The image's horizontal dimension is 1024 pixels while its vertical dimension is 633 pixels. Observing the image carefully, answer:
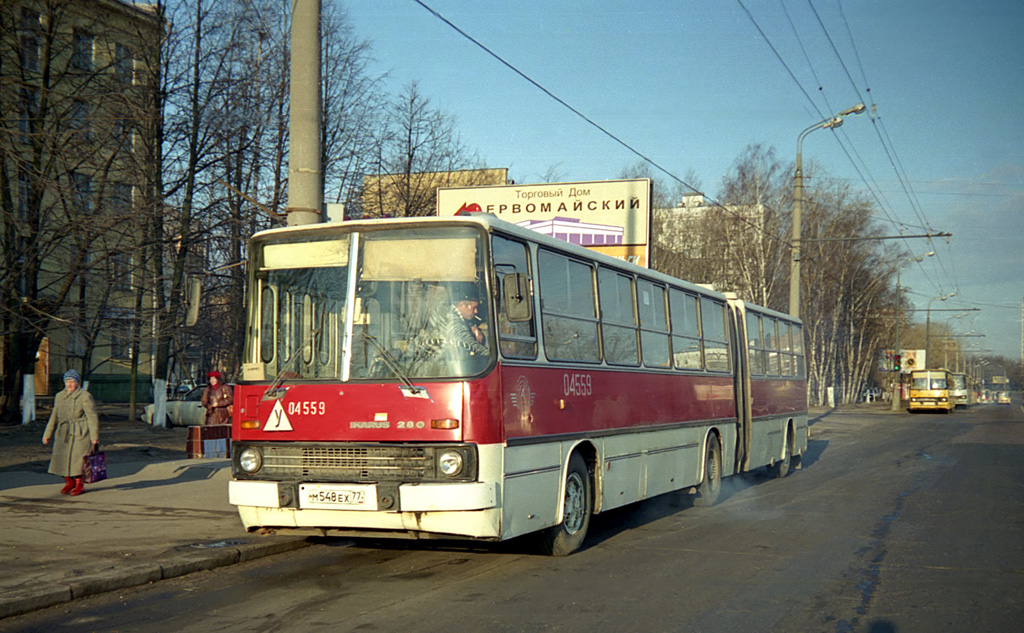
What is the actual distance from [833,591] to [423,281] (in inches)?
158

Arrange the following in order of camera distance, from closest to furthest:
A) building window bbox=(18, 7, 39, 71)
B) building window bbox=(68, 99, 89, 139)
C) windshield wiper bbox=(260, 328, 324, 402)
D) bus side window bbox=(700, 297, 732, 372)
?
windshield wiper bbox=(260, 328, 324, 402), bus side window bbox=(700, 297, 732, 372), building window bbox=(68, 99, 89, 139), building window bbox=(18, 7, 39, 71)

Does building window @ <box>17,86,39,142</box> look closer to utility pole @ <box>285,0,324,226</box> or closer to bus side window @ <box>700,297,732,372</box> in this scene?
utility pole @ <box>285,0,324,226</box>

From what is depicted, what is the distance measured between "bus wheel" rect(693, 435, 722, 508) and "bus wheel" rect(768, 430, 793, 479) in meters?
4.33

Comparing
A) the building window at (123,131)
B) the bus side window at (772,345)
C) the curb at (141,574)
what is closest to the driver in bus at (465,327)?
the curb at (141,574)

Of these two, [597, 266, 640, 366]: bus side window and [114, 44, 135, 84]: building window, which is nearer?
[597, 266, 640, 366]: bus side window

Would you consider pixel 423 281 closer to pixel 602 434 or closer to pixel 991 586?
pixel 602 434

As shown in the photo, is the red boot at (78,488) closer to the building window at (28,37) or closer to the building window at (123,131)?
the building window at (123,131)

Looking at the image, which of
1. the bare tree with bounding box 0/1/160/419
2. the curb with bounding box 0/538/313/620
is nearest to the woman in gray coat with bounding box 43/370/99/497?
the curb with bounding box 0/538/313/620

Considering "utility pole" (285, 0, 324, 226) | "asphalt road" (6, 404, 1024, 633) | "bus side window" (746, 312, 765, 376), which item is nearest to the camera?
"asphalt road" (6, 404, 1024, 633)

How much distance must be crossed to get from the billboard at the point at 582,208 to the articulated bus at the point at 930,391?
3957cm

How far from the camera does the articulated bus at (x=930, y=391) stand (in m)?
59.3

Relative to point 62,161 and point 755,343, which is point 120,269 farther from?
point 755,343

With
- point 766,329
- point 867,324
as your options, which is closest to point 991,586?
point 766,329

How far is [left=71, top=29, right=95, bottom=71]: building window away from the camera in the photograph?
22781mm
